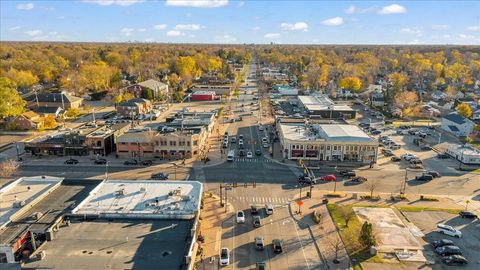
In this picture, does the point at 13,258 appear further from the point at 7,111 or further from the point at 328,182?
the point at 7,111

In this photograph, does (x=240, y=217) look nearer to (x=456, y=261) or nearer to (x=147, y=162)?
(x=456, y=261)

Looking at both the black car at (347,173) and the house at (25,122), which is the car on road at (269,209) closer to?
the black car at (347,173)

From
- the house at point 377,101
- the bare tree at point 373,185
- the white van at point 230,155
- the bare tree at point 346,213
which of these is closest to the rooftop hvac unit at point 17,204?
the white van at point 230,155

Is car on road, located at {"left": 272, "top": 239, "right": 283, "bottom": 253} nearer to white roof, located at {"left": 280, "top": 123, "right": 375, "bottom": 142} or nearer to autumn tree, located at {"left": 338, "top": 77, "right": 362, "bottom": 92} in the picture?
white roof, located at {"left": 280, "top": 123, "right": 375, "bottom": 142}

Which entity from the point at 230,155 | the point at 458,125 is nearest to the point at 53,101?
the point at 230,155

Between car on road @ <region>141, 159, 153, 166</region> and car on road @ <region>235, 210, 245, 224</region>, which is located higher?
car on road @ <region>141, 159, 153, 166</region>

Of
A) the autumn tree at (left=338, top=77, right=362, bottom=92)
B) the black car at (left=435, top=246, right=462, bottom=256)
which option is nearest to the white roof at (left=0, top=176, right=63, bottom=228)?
the black car at (left=435, top=246, right=462, bottom=256)

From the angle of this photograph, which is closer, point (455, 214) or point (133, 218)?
point (133, 218)

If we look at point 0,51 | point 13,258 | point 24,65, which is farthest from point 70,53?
point 13,258
